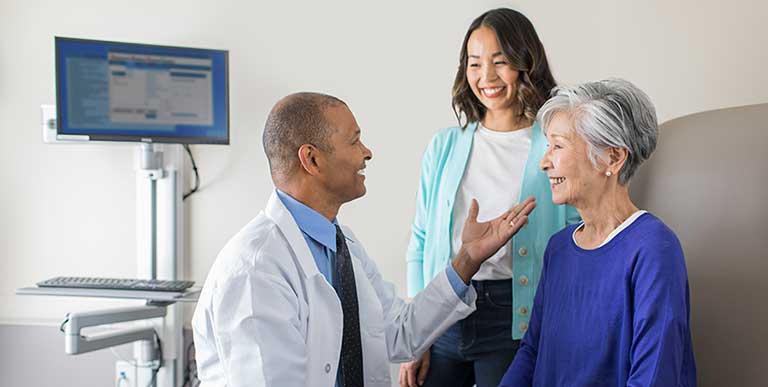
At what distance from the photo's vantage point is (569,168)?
1466mm

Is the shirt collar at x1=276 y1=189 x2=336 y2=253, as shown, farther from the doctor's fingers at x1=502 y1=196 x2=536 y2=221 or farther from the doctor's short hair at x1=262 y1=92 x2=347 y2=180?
the doctor's fingers at x1=502 y1=196 x2=536 y2=221

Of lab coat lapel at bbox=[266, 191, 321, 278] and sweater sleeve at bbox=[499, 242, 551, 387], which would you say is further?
sweater sleeve at bbox=[499, 242, 551, 387]

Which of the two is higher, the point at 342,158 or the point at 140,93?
the point at 140,93

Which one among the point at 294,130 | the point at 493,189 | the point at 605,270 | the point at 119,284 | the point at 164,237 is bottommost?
the point at 119,284

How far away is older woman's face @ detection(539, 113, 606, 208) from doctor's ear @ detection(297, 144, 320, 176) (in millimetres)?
457

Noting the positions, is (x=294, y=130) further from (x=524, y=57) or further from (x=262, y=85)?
(x=262, y=85)

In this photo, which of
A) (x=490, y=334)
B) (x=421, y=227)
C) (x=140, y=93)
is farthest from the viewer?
(x=140, y=93)

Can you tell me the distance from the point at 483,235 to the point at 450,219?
13 centimetres

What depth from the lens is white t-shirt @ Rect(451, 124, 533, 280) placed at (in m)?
1.73

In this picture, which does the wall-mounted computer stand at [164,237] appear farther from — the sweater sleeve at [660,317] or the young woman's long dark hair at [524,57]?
the sweater sleeve at [660,317]

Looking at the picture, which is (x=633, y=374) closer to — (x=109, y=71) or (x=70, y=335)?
(x=70, y=335)

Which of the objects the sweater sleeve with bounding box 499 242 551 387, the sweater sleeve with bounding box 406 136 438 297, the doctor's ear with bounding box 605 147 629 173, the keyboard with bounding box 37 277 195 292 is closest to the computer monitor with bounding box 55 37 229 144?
the keyboard with bounding box 37 277 195 292

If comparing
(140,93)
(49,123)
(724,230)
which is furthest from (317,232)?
(49,123)

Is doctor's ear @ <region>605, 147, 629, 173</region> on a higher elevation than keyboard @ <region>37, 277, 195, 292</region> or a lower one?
higher
